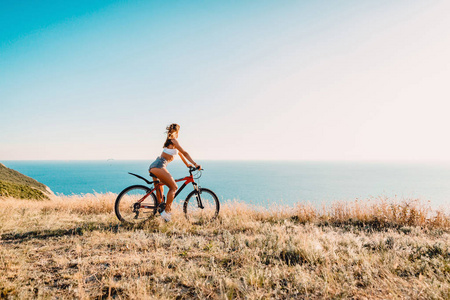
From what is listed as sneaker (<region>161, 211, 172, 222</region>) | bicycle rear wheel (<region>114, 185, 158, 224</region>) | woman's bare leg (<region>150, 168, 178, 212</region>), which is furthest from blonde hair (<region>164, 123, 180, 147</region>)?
sneaker (<region>161, 211, 172, 222</region>)

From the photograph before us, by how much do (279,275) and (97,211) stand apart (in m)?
7.71

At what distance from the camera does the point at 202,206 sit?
7613mm

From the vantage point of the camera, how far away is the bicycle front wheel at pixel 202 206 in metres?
7.46

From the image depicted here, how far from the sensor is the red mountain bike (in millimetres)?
6848

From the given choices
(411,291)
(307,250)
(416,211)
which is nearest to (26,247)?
(307,250)

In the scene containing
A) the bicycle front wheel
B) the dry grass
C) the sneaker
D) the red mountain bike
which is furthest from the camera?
the bicycle front wheel

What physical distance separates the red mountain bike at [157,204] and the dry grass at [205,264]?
17.9 inches

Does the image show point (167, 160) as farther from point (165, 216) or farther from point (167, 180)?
point (165, 216)

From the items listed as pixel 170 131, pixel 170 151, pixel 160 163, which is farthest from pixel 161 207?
pixel 170 131

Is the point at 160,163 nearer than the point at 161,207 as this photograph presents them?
Yes

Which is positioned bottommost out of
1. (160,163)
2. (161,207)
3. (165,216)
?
(165,216)

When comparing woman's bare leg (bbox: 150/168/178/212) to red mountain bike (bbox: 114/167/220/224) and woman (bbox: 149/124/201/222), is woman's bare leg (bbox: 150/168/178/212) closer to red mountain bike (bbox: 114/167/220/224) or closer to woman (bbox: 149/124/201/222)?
woman (bbox: 149/124/201/222)

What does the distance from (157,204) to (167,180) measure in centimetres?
A: 91

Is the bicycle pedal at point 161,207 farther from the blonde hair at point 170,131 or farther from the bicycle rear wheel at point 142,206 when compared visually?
the blonde hair at point 170,131
